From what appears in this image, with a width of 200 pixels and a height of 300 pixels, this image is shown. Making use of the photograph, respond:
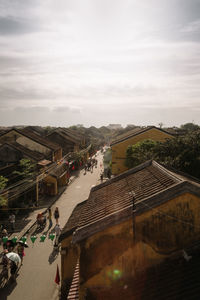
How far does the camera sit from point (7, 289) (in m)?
11.2

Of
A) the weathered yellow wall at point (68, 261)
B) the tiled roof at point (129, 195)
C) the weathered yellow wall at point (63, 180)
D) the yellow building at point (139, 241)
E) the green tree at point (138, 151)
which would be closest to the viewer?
the yellow building at point (139, 241)

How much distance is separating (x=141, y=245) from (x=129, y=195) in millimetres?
2348

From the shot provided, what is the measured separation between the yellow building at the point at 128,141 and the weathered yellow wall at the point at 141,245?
25558mm

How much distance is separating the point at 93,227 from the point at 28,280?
795cm

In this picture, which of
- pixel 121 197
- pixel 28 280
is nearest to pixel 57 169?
pixel 28 280

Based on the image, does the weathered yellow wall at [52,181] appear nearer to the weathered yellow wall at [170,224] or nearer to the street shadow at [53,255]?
the street shadow at [53,255]

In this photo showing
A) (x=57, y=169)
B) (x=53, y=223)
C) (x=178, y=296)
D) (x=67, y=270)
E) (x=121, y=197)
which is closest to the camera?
(x=178, y=296)

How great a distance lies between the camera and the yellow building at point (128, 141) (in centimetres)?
3144

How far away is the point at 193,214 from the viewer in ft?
Result: 21.2

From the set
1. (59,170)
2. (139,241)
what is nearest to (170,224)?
(139,241)

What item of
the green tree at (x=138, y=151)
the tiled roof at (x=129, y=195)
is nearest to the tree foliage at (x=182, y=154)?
the green tree at (x=138, y=151)

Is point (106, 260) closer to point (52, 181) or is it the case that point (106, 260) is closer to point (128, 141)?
point (52, 181)

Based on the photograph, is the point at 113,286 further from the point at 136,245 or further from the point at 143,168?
the point at 143,168

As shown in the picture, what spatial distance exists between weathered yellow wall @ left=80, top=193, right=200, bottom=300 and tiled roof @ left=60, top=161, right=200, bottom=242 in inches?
9.8
